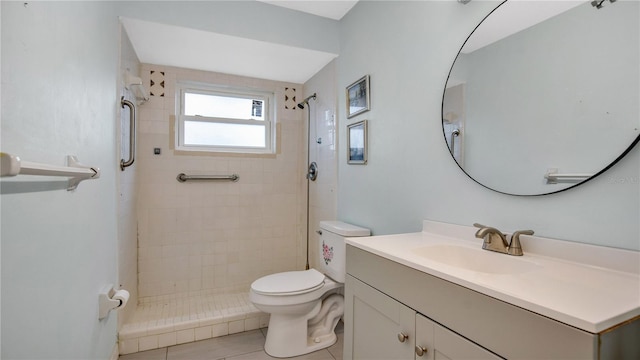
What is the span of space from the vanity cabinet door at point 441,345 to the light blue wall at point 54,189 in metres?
1.09

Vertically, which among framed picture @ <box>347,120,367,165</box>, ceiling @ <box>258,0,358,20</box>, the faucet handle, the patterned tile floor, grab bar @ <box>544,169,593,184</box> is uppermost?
ceiling @ <box>258,0,358,20</box>

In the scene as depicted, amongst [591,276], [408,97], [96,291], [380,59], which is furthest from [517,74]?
[96,291]

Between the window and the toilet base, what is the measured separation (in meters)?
1.68

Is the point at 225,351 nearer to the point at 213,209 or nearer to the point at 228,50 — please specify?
the point at 213,209

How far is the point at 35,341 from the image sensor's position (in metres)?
0.84

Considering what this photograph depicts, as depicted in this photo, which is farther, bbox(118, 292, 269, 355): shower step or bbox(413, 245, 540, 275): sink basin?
bbox(118, 292, 269, 355): shower step

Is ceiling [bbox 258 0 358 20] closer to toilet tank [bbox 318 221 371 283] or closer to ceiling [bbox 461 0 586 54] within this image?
ceiling [bbox 461 0 586 54]

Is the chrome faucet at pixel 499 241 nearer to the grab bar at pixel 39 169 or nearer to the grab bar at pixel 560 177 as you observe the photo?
the grab bar at pixel 560 177

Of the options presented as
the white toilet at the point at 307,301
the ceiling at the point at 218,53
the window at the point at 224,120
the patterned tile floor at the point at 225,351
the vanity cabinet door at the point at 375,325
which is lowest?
the patterned tile floor at the point at 225,351

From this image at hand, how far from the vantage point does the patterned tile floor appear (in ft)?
6.35

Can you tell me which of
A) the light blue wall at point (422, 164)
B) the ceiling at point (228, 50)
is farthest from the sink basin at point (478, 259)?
the ceiling at point (228, 50)

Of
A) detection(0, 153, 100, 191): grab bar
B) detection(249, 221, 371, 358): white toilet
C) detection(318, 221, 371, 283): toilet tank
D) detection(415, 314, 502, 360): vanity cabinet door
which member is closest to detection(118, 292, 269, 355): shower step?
detection(249, 221, 371, 358): white toilet

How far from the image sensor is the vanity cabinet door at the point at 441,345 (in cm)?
75

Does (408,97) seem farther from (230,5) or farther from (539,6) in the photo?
(230,5)
